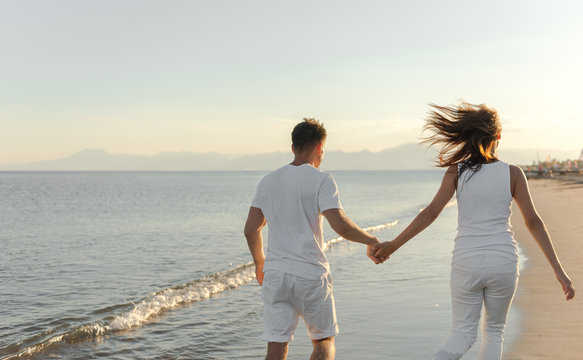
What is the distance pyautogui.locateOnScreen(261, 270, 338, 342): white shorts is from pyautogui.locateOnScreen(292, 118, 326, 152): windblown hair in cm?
89

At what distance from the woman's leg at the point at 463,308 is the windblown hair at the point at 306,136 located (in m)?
1.26

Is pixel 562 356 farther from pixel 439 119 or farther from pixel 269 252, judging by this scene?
pixel 269 252

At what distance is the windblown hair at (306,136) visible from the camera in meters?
3.75

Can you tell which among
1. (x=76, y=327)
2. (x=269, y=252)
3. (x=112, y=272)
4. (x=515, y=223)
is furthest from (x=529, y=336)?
(x=515, y=223)

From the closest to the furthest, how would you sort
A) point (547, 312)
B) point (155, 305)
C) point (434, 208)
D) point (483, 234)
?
1. point (483, 234)
2. point (434, 208)
3. point (547, 312)
4. point (155, 305)

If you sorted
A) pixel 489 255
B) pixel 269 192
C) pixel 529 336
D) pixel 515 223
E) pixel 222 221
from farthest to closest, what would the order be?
pixel 222 221
pixel 515 223
pixel 529 336
pixel 269 192
pixel 489 255

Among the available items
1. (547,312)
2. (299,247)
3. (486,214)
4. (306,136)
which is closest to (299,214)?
(299,247)

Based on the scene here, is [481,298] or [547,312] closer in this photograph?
[481,298]

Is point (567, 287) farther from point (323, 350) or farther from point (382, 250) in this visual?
point (323, 350)

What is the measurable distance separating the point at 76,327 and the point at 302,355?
13.0 ft

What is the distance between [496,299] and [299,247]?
4.33 ft

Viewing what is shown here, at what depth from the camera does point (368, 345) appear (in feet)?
20.5

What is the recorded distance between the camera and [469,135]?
12.4 feet

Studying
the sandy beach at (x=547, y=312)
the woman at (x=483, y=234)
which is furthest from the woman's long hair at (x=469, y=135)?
the sandy beach at (x=547, y=312)
